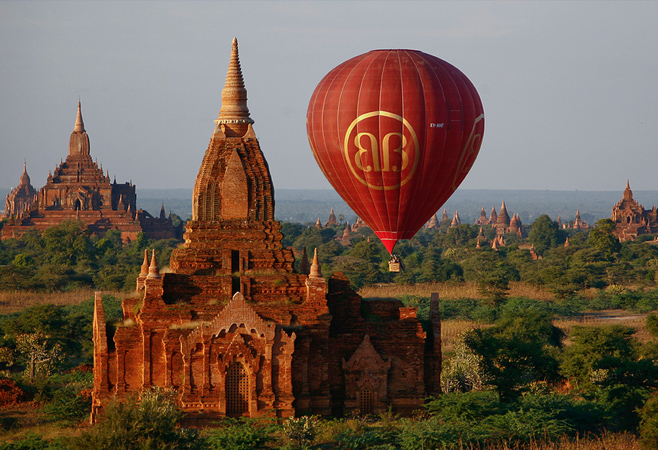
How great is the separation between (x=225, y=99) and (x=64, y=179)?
77.9 meters

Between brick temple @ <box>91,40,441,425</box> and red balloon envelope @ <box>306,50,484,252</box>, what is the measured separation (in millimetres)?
3343

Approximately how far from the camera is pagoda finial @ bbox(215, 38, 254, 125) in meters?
28.9

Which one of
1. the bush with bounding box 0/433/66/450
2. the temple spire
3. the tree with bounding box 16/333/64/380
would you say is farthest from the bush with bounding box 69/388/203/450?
the temple spire

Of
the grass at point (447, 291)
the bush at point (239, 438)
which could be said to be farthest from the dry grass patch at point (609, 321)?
the bush at point (239, 438)

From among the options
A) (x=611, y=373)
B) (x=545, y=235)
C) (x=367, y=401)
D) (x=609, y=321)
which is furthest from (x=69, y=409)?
(x=545, y=235)

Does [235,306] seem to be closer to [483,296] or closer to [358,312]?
[358,312]

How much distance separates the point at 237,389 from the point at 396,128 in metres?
9.02

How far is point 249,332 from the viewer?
82.3ft

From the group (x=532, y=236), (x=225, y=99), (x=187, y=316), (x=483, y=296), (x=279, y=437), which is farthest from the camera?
(x=532, y=236)

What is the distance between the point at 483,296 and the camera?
5781cm

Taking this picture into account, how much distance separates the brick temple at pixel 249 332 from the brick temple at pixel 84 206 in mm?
74963

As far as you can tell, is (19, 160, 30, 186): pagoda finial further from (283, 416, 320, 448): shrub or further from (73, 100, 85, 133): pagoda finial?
(283, 416, 320, 448): shrub

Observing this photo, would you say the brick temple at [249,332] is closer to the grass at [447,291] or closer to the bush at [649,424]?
the bush at [649,424]

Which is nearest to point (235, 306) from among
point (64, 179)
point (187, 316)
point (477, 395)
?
point (187, 316)
